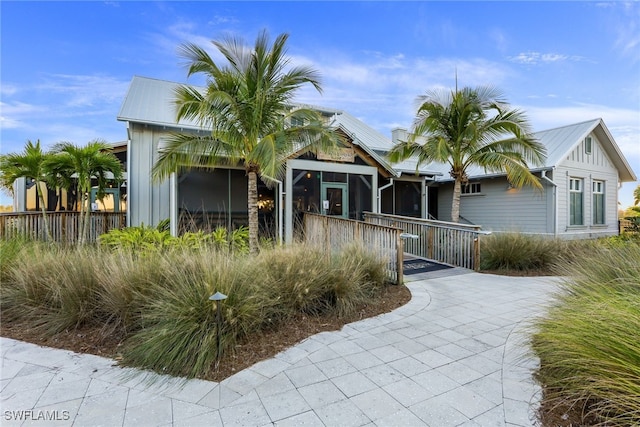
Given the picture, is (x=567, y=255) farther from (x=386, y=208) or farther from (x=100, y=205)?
(x=100, y=205)

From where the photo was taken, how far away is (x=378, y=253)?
21.4 feet

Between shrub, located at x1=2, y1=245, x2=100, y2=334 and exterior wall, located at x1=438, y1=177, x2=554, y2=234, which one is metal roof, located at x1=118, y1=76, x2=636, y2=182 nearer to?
exterior wall, located at x1=438, y1=177, x2=554, y2=234

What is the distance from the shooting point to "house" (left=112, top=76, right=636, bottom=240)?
10312 millimetres

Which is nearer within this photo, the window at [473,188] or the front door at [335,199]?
the front door at [335,199]

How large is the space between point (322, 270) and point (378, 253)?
6.13 feet

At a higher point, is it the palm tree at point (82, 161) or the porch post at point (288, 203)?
the palm tree at point (82, 161)

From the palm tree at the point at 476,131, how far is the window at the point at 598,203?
7.07m

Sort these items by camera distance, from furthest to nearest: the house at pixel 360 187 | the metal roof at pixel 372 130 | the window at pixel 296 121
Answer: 1. the metal roof at pixel 372 130
2. the house at pixel 360 187
3. the window at pixel 296 121

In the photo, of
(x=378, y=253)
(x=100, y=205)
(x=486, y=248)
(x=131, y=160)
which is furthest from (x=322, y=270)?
(x=100, y=205)

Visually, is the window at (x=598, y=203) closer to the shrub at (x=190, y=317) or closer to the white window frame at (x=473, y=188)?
the white window frame at (x=473, y=188)

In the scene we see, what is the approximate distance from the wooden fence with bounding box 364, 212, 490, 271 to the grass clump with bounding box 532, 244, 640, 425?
17.0 feet

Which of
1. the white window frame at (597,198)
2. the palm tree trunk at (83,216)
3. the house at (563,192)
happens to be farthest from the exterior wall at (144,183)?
the white window frame at (597,198)

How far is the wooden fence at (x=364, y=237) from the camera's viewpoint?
267 inches

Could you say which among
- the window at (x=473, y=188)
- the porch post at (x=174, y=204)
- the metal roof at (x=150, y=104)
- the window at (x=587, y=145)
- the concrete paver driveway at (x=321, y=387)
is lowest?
the concrete paver driveway at (x=321, y=387)
